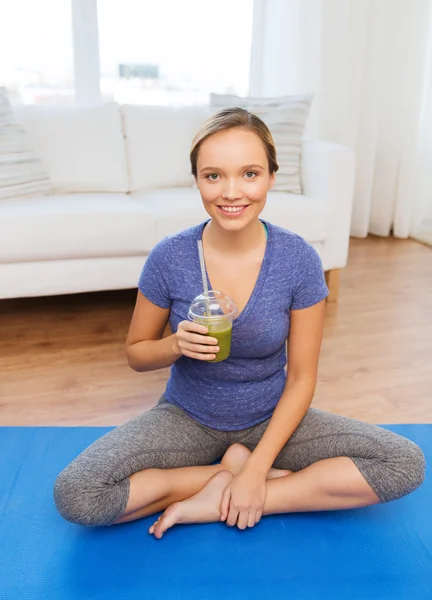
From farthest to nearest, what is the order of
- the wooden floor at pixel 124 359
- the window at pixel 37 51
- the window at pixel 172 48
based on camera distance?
the window at pixel 172 48
the window at pixel 37 51
the wooden floor at pixel 124 359

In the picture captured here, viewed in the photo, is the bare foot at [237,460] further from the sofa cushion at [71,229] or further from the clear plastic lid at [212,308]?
the sofa cushion at [71,229]

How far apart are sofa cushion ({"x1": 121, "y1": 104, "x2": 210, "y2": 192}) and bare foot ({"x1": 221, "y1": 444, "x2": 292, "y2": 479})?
1898mm

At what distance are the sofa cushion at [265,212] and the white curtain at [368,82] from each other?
1.36 metres

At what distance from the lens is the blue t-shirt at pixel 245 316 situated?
1.41 m

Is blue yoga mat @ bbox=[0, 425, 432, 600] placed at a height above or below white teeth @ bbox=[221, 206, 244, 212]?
below

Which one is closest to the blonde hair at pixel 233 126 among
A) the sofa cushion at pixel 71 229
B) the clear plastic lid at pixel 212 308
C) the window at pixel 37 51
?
the clear plastic lid at pixel 212 308

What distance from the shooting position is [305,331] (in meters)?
1.45

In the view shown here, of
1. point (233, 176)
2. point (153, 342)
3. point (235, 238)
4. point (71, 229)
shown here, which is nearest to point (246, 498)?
point (153, 342)

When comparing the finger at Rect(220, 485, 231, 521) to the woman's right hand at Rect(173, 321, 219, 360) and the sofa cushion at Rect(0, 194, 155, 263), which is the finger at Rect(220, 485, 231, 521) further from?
the sofa cushion at Rect(0, 194, 155, 263)

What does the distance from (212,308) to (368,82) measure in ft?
10.7

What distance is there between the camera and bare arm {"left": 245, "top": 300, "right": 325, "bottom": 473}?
1399mm

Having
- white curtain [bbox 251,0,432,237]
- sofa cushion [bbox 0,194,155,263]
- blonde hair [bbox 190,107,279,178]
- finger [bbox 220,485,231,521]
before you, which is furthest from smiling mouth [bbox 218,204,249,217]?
white curtain [bbox 251,0,432,237]

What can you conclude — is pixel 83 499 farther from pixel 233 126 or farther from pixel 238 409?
pixel 233 126

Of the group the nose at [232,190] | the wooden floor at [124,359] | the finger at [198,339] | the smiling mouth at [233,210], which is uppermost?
the nose at [232,190]
